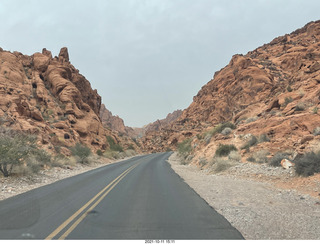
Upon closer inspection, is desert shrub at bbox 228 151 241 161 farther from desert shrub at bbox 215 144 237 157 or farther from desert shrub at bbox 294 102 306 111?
desert shrub at bbox 294 102 306 111

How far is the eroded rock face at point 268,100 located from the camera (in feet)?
50.5

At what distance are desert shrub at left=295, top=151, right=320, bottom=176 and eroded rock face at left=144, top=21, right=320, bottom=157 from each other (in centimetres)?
218

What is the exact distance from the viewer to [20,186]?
11.4m

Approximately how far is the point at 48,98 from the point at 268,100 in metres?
35.9

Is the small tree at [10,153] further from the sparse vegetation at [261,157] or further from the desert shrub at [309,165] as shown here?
the desert shrub at [309,165]

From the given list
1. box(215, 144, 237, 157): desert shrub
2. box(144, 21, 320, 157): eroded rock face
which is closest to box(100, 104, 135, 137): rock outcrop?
box(144, 21, 320, 157): eroded rock face

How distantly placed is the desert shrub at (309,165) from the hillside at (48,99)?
2326 centimetres

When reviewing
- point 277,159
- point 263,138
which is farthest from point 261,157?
point 263,138

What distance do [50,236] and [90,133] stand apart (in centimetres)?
3827

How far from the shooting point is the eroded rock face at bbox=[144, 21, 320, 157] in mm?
15405

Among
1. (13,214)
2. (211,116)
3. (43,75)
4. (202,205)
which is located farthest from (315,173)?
(211,116)

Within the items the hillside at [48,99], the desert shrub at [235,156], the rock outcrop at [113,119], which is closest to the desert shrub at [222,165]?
the desert shrub at [235,156]
